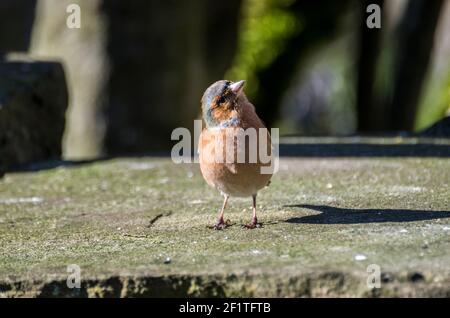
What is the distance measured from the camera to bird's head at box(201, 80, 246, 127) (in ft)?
12.8

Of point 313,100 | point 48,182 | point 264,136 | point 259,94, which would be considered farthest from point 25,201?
point 313,100

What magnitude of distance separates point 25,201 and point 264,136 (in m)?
1.73

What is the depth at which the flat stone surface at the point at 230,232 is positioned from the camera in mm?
2973

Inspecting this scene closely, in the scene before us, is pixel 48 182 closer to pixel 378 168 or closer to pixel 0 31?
pixel 378 168

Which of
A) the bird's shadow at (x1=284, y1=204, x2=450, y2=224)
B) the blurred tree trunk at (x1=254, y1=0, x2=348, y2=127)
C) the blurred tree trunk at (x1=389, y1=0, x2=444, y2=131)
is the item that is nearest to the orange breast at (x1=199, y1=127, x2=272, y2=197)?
the bird's shadow at (x1=284, y1=204, x2=450, y2=224)

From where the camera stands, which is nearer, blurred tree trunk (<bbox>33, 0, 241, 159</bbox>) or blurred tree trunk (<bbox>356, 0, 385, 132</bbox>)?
blurred tree trunk (<bbox>33, 0, 241, 159</bbox>)

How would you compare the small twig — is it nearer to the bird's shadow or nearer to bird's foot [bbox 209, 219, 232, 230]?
bird's foot [bbox 209, 219, 232, 230]

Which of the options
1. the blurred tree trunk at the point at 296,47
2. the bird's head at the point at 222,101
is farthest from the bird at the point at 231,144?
the blurred tree trunk at the point at 296,47

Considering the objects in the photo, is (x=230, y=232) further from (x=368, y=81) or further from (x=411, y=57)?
(x=368, y=81)

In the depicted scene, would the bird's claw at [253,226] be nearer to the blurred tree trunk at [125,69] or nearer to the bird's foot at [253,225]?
the bird's foot at [253,225]

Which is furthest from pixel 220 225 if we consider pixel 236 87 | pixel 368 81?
pixel 368 81

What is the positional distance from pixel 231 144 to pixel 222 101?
22 centimetres

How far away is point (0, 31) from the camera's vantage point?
10.4 metres

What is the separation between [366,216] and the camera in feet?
13.0
